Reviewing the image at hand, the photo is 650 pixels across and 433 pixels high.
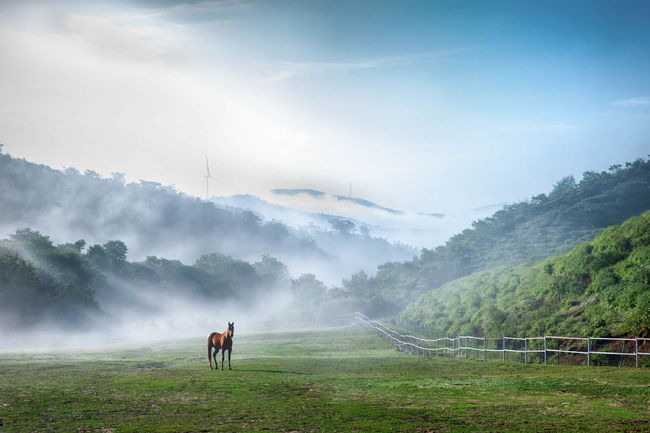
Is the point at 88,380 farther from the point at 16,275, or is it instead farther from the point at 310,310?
the point at 310,310

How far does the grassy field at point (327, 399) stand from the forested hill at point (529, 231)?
219ft

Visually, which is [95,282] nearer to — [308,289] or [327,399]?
[308,289]

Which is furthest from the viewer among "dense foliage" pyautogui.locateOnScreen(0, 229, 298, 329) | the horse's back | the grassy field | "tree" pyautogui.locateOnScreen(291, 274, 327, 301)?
"tree" pyautogui.locateOnScreen(291, 274, 327, 301)

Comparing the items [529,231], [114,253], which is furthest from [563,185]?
[114,253]

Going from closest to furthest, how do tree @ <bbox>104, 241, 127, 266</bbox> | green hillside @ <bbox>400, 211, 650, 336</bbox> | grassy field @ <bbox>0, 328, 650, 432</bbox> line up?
grassy field @ <bbox>0, 328, 650, 432</bbox> → green hillside @ <bbox>400, 211, 650, 336</bbox> → tree @ <bbox>104, 241, 127, 266</bbox>

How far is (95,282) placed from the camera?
371ft

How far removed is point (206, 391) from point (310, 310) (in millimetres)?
101414

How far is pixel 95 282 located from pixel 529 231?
80225 millimetres

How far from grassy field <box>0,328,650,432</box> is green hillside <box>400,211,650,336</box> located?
706 centimetres

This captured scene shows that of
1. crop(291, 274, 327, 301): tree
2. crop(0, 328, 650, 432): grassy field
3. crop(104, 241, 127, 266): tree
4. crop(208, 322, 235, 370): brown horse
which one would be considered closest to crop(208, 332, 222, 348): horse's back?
crop(208, 322, 235, 370): brown horse

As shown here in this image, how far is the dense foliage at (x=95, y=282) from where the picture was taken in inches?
3219

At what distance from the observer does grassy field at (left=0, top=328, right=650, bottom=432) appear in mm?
16578

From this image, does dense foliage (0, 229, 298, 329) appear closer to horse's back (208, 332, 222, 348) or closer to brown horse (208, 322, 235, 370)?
horse's back (208, 332, 222, 348)

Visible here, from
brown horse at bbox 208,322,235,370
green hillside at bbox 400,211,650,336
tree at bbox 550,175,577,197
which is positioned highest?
tree at bbox 550,175,577,197
